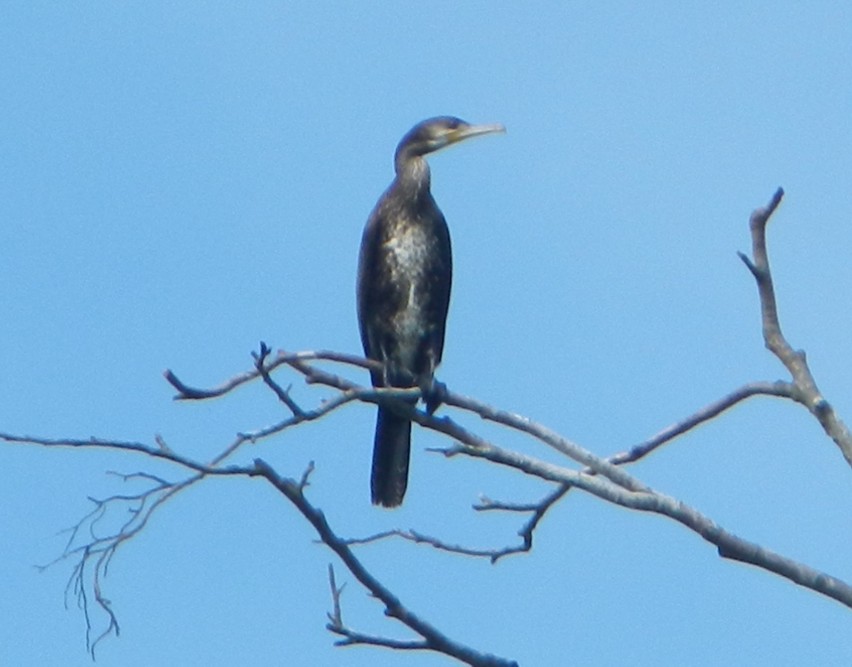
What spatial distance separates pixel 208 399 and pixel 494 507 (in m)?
0.72

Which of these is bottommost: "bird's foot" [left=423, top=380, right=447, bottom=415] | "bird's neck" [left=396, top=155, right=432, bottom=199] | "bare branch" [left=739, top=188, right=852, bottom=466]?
"bare branch" [left=739, top=188, right=852, bottom=466]

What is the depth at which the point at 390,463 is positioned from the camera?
6078 mm

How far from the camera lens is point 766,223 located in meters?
3.69

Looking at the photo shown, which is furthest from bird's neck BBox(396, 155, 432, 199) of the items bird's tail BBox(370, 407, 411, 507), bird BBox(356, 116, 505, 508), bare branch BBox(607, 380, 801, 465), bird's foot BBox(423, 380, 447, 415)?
bare branch BBox(607, 380, 801, 465)

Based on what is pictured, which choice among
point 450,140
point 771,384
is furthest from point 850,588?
point 450,140

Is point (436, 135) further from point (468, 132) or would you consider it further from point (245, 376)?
point (245, 376)

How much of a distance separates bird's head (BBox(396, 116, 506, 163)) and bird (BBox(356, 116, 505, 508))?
21cm

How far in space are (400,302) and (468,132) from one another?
744 millimetres

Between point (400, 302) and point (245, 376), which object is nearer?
point (245, 376)

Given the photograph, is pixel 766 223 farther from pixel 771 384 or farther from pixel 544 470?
pixel 544 470

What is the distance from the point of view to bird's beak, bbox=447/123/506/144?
21.1 feet

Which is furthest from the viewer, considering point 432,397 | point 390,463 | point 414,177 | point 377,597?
point 414,177

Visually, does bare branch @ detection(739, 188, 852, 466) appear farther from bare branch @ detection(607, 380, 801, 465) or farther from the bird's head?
the bird's head

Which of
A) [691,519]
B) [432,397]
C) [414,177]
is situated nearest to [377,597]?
[691,519]
